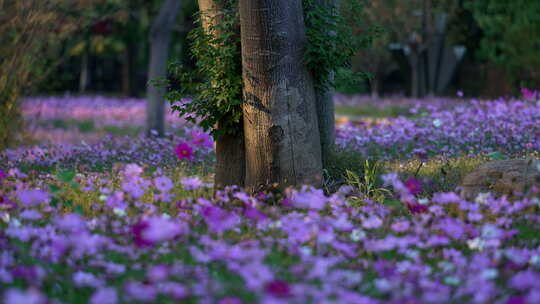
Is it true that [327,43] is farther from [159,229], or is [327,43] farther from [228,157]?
[159,229]

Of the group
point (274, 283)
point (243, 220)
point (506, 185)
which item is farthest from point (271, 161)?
point (274, 283)

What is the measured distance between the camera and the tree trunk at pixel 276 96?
472cm

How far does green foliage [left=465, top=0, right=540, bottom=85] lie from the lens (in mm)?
15086

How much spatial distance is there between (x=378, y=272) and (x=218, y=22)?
9.27ft

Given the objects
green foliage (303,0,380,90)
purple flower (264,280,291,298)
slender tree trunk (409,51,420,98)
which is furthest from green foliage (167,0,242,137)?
slender tree trunk (409,51,420,98)

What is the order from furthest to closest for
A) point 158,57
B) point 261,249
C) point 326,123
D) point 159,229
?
point 158,57
point 326,123
point 261,249
point 159,229

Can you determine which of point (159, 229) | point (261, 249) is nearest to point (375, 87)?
point (261, 249)

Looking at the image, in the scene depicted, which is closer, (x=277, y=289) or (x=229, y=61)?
(x=277, y=289)

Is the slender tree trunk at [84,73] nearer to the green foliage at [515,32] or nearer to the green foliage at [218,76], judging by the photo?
the green foliage at [515,32]

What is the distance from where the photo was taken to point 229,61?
16.4 ft

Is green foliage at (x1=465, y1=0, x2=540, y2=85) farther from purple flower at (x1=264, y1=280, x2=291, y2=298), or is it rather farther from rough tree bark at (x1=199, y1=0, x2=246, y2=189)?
purple flower at (x1=264, y1=280, x2=291, y2=298)

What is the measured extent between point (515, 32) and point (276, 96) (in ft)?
40.3

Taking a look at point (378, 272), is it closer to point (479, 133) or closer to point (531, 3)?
point (479, 133)

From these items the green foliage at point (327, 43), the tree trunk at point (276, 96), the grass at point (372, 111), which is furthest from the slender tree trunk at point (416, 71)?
the tree trunk at point (276, 96)
